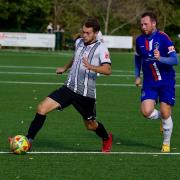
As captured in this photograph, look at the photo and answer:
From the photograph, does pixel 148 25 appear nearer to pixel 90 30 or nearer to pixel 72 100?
pixel 90 30

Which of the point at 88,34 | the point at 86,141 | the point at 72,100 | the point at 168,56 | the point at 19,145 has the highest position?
the point at 88,34

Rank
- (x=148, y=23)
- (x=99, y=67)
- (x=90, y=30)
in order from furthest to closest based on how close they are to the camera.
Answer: (x=148, y=23), (x=90, y=30), (x=99, y=67)

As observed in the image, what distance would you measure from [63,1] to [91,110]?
51.8 metres

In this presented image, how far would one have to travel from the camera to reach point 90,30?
1041cm

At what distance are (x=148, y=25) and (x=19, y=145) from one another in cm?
251

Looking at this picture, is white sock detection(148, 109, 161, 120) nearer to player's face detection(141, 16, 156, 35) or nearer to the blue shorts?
the blue shorts

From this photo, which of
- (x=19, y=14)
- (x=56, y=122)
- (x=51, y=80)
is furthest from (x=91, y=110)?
(x=19, y=14)

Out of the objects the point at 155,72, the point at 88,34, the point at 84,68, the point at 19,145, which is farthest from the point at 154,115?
the point at 19,145

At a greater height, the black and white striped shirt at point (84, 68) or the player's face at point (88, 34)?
the player's face at point (88, 34)

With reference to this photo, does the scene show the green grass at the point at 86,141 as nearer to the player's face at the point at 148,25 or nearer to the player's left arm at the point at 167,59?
the player's left arm at the point at 167,59

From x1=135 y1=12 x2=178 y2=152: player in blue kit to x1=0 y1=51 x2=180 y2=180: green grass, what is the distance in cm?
58

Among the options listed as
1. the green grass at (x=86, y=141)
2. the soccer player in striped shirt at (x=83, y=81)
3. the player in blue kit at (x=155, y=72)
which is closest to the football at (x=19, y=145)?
the green grass at (x=86, y=141)

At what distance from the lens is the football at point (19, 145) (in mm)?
10352
